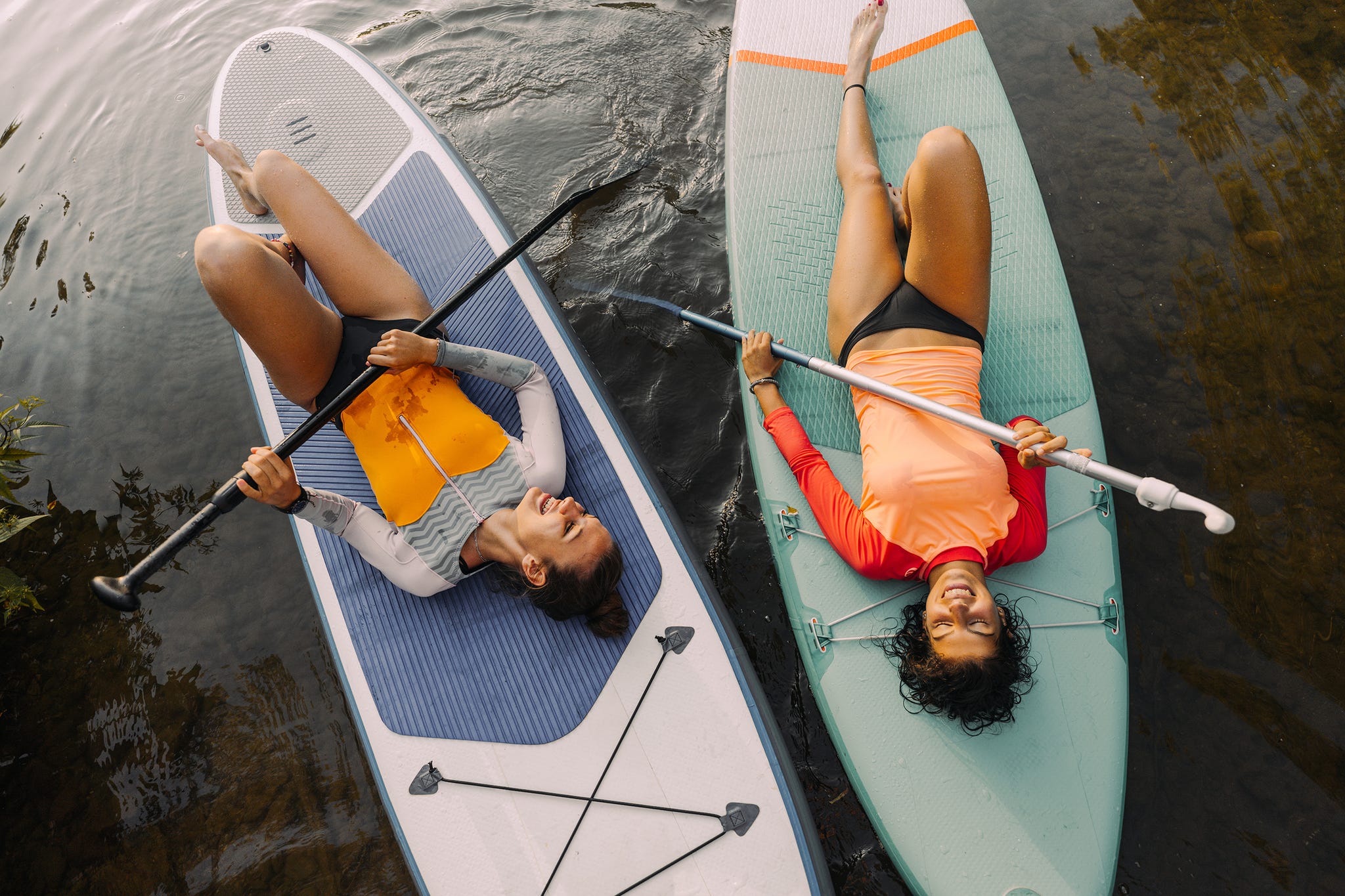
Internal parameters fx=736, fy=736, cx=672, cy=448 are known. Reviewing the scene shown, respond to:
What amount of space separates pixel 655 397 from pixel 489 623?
1.62 metres

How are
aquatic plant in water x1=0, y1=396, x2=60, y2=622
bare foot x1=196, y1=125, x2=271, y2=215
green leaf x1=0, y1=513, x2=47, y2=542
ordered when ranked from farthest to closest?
bare foot x1=196, y1=125, x2=271, y2=215 → aquatic plant in water x1=0, y1=396, x2=60, y2=622 → green leaf x1=0, y1=513, x2=47, y2=542

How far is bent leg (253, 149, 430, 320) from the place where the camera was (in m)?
2.91

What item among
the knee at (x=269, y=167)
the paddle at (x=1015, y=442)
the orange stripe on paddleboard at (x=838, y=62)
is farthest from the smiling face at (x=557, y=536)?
the orange stripe on paddleboard at (x=838, y=62)

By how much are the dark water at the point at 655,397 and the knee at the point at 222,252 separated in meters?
1.80

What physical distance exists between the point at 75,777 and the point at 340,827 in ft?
4.12

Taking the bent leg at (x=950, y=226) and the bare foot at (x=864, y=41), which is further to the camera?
the bare foot at (x=864, y=41)

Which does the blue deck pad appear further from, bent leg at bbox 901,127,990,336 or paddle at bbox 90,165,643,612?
bent leg at bbox 901,127,990,336

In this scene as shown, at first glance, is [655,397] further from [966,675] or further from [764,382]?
[966,675]

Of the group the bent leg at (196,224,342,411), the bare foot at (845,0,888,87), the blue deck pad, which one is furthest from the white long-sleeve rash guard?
the bare foot at (845,0,888,87)

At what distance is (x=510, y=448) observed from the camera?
2.77m

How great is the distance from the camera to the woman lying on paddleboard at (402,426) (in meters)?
2.52

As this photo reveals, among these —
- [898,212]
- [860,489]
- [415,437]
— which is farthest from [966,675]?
[415,437]

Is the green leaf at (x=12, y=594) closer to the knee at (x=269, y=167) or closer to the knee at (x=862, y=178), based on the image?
the knee at (x=269, y=167)

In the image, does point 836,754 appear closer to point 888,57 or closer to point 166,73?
point 888,57
